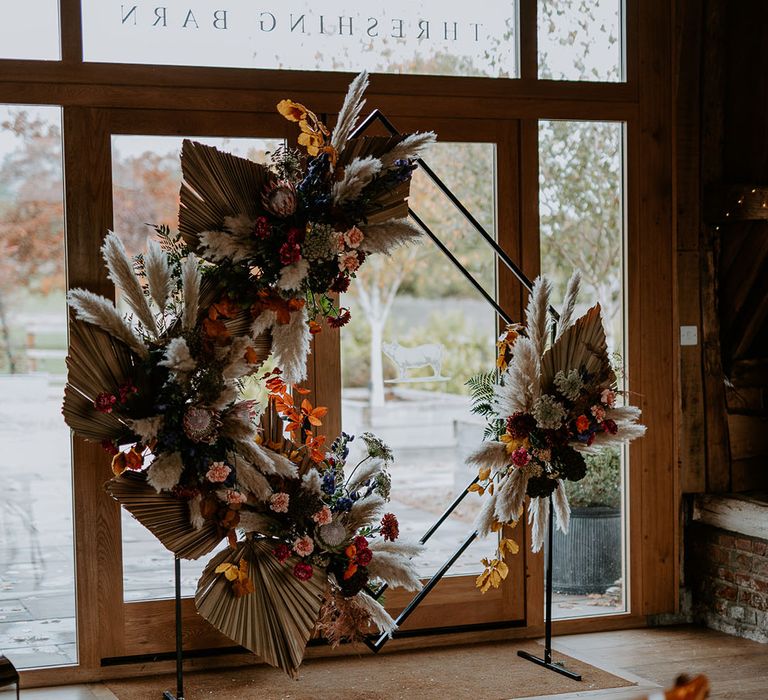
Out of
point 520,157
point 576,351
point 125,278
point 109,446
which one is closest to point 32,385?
point 109,446

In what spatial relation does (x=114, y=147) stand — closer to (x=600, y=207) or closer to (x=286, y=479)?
(x=286, y=479)

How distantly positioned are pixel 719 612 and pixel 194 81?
3.20 meters

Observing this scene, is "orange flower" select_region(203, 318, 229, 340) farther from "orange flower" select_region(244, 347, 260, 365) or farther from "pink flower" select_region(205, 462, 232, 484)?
"pink flower" select_region(205, 462, 232, 484)

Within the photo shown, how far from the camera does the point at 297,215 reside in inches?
144

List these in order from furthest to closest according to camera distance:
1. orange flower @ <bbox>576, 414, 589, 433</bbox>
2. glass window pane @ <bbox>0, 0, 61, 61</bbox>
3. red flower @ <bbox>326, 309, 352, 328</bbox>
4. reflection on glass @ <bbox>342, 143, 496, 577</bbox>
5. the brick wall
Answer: the brick wall → reflection on glass @ <bbox>342, 143, 496, 577</bbox> → glass window pane @ <bbox>0, 0, 61, 61</bbox> → orange flower @ <bbox>576, 414, 589, 433</bbox> → red flower @ <bbox>326, 309, 352, 328</bbox>

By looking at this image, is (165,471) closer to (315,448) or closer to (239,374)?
(239,374)

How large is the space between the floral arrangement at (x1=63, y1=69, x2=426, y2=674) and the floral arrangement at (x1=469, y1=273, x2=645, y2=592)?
0.51 meters

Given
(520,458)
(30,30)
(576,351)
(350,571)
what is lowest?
(350,571)

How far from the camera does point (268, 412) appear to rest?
13.2 feet

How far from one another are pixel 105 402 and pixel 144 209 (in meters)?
1.05

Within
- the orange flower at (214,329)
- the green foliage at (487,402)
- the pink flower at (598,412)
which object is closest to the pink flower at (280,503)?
the orange flower at (214,329)

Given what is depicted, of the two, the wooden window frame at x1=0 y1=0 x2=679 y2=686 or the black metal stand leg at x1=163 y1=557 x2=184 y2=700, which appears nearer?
the black metal stand leg at x1=163 y1=557 x2=184 y2=700

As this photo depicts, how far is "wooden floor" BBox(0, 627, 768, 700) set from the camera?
4.11m

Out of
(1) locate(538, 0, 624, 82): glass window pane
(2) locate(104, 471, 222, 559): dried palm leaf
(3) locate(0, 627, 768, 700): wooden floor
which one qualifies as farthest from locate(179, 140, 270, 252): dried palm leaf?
(3) locate(0, 627, 768, 700): wooden floor
